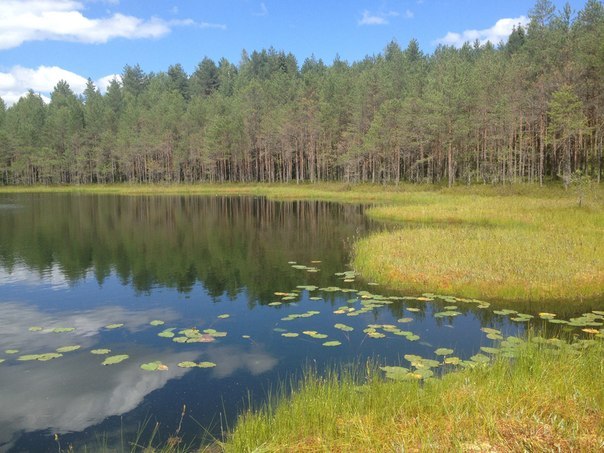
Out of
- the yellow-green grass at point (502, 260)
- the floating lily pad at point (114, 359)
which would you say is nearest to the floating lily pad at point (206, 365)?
the floating lily pad at point (114, 359)

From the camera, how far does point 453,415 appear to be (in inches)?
273

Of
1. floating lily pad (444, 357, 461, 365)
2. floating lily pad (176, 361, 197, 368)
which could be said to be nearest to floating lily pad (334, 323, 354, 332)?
floating lily pad (444, 357, 461, 365)

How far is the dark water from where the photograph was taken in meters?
9.52

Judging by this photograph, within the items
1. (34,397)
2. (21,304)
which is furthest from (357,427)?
(21,304)

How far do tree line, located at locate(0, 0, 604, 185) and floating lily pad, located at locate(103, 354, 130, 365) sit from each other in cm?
3163

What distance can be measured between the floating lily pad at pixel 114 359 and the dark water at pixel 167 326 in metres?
0.19

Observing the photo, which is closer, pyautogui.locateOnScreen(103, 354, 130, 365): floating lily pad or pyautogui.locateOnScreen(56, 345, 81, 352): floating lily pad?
pyautogui.locateOnScreen(103, 354, 130, 365): floating lily pad

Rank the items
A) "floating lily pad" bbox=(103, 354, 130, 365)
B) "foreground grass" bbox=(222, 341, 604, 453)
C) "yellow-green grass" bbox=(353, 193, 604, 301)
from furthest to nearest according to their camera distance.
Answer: "yellow-green grass" bbox=(353, 193, 604, 301)
"floating lily pad" bbox=(103, 354, 130, 365)
"foreground grass" bbox=(222, 341, 604, 453)

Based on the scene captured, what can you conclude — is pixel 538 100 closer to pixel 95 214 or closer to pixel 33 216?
pixel 95 214

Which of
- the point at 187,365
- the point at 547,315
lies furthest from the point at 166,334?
the point at 547,315

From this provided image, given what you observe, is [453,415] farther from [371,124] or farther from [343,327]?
[371,124]

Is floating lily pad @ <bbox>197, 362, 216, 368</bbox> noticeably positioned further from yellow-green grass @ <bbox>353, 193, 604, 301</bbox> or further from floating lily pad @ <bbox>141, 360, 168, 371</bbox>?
yellow-green grass @ <bbox>353, 193, 604, 301</bbox>

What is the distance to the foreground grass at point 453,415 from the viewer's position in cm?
621

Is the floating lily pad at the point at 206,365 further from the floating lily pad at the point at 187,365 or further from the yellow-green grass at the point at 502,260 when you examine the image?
the yellow-green grass at the point at 502,260
